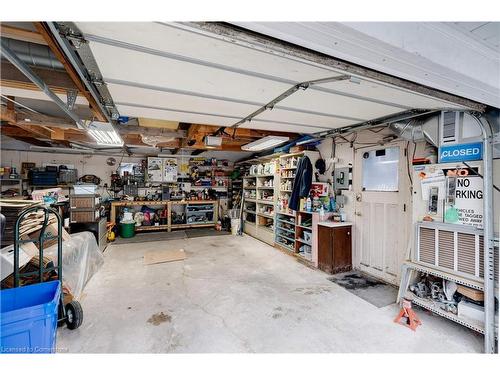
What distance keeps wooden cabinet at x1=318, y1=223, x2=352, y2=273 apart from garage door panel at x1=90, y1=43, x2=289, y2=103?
253cm

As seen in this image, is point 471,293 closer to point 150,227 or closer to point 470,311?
point 470,311

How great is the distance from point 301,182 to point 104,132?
3294 millimetres

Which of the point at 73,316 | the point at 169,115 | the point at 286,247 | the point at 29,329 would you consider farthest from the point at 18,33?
the point at 286,247

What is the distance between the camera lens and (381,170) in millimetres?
3570

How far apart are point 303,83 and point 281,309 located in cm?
239

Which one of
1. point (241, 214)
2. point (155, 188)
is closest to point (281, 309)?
point (241, 214)

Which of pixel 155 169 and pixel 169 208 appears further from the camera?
pixel 155 169

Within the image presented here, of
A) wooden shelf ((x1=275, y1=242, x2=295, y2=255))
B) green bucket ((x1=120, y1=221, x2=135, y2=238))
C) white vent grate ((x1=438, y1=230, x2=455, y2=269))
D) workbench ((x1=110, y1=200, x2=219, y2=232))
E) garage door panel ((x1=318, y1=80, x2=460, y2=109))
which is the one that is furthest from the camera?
workbench ((x1=110, y1=200, x2=219, y2=232))

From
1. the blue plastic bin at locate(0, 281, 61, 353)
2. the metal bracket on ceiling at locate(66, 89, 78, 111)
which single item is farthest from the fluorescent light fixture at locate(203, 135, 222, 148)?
Result: the blue plastic bin at locate(0, 281, 61, 353)

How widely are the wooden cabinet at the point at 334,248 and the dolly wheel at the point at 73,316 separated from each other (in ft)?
10.8

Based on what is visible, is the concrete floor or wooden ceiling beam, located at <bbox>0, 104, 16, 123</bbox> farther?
wooden ceiling beam, located at <bbox>0, 104, 16, 123</bbox>

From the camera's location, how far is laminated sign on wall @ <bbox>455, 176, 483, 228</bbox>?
84.9 inches

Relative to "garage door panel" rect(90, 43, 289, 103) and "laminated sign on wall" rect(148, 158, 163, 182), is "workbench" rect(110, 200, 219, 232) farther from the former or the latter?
"garage door panel" rect(90, 43, 289, 103)
